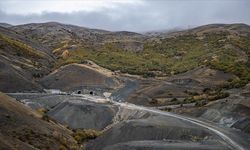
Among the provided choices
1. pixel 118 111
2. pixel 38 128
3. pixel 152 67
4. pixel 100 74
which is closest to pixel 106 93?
pixel 100 74

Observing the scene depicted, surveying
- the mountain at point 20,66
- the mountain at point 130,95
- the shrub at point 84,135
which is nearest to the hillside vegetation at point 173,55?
the mountain at point 130,95

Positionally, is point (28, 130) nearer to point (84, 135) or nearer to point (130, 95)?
point (84, 135)

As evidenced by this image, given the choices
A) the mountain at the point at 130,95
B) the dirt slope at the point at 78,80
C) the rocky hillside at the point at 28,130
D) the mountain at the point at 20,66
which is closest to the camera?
the rocky hillside at the point at 28,130

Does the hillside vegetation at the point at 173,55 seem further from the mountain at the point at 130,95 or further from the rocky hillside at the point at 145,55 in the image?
the mountain at the point at 130,95

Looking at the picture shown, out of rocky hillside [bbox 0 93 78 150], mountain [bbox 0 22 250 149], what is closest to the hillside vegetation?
mountain [bbox 0 22 250 149]

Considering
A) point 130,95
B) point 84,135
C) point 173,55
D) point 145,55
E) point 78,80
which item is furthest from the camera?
point 145,55

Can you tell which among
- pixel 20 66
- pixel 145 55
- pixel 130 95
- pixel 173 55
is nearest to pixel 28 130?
pixel 130 95

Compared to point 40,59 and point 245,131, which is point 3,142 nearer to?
point 245,131

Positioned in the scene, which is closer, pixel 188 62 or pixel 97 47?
pixel 188 62

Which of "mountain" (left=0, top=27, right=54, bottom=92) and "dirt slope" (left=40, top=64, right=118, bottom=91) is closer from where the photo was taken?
"mountain" (left=0, top=27, right=54, bottom=92)

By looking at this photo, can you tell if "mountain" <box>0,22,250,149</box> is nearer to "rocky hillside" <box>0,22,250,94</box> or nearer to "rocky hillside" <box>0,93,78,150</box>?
"rocky hillside" <box>0,93,78,150</box>

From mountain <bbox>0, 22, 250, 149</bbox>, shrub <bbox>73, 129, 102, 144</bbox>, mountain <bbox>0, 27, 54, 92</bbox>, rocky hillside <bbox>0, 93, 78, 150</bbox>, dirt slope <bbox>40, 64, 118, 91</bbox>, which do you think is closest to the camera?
rocky hillside <bbox>0, 93, 78, 150</bbox>
